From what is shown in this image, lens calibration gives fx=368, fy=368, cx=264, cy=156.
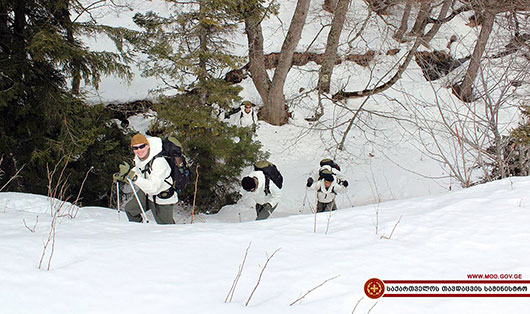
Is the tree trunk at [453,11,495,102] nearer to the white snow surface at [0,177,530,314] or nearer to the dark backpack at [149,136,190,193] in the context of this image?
the white snow surface at [0,177,530,314]

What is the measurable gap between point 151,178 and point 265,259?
2.97 metres

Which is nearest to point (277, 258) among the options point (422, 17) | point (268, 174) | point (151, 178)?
point (151, 178)

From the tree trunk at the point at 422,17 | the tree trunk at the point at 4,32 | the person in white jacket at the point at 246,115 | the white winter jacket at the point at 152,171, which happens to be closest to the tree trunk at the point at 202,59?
the person in white jacket at the point at 246,115

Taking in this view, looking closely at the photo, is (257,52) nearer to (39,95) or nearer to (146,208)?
(39,95)

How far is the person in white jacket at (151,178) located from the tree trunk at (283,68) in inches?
280

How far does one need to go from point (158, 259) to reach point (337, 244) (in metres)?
1.44

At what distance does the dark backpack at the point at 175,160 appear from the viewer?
537cm

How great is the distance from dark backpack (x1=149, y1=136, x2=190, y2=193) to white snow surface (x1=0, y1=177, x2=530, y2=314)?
170cm

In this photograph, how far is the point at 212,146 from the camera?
8938 millimetres

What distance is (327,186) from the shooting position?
746 cm

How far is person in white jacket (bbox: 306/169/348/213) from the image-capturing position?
7.40 metres

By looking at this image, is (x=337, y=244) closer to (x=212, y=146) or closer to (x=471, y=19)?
(x=212, y=146)

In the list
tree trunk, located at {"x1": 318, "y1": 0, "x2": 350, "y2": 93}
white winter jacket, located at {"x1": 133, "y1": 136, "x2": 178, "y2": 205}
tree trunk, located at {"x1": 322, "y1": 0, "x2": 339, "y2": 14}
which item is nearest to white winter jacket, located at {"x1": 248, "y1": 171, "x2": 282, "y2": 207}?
white winter jacket, located at {"x1": 133, "y1": 136, "x2": 178, "y2": 205}

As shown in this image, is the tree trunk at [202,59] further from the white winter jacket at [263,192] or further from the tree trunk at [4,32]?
the tree trunk at [4,32]
